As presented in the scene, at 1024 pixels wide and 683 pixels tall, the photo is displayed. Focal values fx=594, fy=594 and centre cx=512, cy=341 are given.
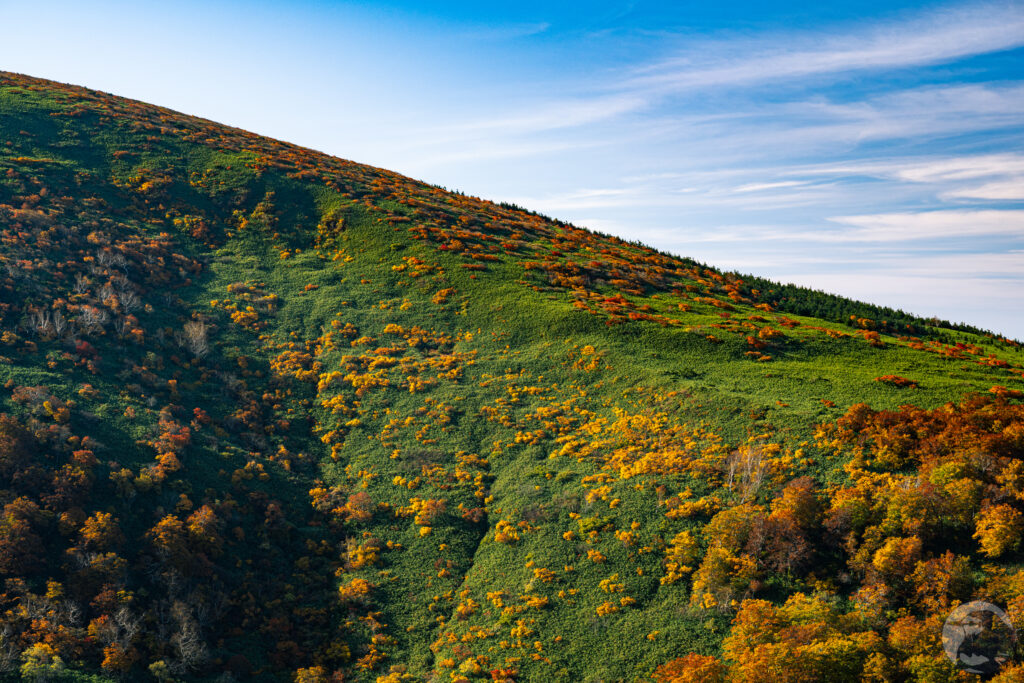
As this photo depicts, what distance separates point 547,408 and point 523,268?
98.0 feet

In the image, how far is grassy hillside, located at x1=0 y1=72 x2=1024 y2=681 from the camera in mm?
30094

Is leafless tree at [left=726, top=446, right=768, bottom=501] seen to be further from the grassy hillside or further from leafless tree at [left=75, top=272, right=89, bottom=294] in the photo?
leafless tree at [left=75, top=272, right=89, bottom=294]

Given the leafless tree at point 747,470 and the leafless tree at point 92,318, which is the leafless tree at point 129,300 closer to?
the leafless tree at point 92,318

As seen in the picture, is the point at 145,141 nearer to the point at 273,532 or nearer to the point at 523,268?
the point at 523,268

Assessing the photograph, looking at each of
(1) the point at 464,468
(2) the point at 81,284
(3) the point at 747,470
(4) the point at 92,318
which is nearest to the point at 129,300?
(2) the point at 81,284

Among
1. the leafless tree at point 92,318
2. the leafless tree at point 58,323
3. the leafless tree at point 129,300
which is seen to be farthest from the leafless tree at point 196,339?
the leafless tree at point 58,323

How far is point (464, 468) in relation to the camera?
4738 cm

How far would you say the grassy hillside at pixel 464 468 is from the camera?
3009cm

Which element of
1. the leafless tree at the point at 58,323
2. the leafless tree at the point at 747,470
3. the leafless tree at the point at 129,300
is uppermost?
the leafless tree at the point at 747,470

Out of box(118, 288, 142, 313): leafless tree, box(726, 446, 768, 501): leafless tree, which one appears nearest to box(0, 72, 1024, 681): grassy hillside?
box(726, 446, 768, 501): leafless tree

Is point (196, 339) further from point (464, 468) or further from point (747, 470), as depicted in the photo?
point (747, 470)

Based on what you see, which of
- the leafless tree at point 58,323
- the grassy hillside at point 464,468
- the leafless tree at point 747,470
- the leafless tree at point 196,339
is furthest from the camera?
the leafless tree at point 196,339

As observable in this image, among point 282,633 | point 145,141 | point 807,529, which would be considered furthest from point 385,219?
point 807,529

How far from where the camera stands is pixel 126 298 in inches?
2437
